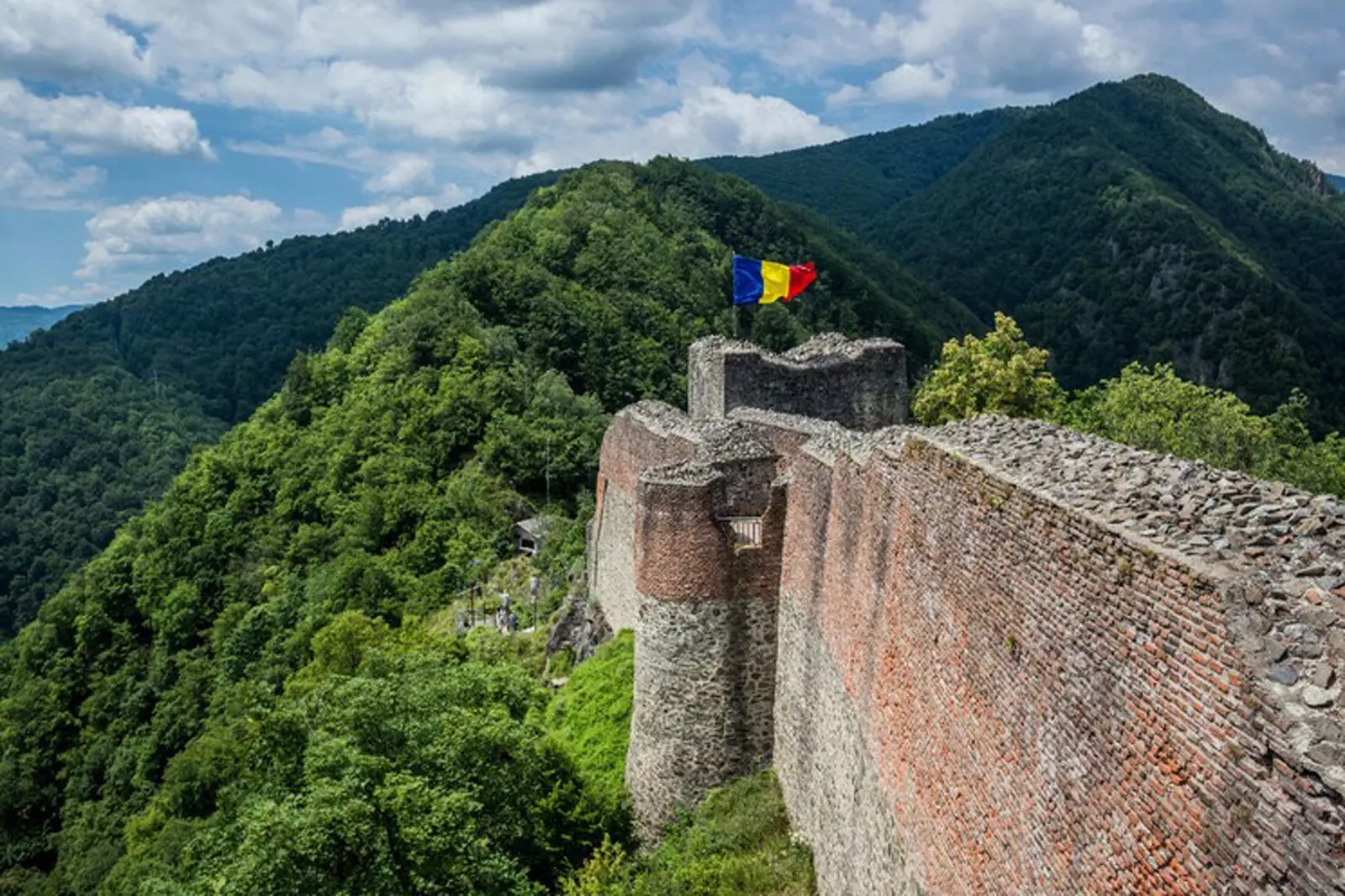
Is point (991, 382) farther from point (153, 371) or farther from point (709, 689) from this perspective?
point (153, 371)

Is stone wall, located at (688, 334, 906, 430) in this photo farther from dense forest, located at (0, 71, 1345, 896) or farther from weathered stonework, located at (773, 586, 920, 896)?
weathered stonework, located at (773, 586, 920, 896)

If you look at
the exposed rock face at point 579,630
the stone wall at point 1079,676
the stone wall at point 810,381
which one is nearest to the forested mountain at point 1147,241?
the stone wall at point 810,381

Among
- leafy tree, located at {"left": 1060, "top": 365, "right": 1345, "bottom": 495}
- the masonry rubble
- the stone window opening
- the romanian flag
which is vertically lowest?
leafy tree, located at {"left": 1060, "top": 365, "right": 1345, "bottom": 495}

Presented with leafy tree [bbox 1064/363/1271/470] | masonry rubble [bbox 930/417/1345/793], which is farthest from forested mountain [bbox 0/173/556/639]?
masonry rubble [bbox 930/417/1345/793]

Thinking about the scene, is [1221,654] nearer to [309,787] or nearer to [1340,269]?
[309,787]

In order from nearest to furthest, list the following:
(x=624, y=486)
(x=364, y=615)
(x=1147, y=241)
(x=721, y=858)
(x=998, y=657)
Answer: (x=998, y=657), (x=721, y=858), (x=624, y=486), (x=364, y=615), (x=1147, y=241)

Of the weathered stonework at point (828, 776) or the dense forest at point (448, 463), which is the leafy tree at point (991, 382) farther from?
the weathered stonework at point (828, 776)

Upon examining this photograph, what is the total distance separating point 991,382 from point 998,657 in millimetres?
21057

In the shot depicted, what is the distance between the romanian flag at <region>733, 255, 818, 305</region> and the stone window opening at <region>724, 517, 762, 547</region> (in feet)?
38.5

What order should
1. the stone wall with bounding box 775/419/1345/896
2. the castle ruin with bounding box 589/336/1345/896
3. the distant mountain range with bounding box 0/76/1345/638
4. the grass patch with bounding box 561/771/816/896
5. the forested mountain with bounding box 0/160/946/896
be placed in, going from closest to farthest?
the stone wall with bounding box 775/419/1345/896, the castle ruin with bounding box 589/336/1345/896, the grass patch with bounding box 561/771/816/896, the forested mountain with bounding box 0/160/946/896, the distant mountain range with bounding box 0/76/1345/638

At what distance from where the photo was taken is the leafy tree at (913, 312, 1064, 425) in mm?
27922

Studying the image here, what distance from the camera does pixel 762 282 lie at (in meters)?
27.9

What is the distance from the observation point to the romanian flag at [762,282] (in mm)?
27750

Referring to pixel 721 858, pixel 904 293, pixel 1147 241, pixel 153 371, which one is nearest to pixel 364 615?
pixel 721 858
